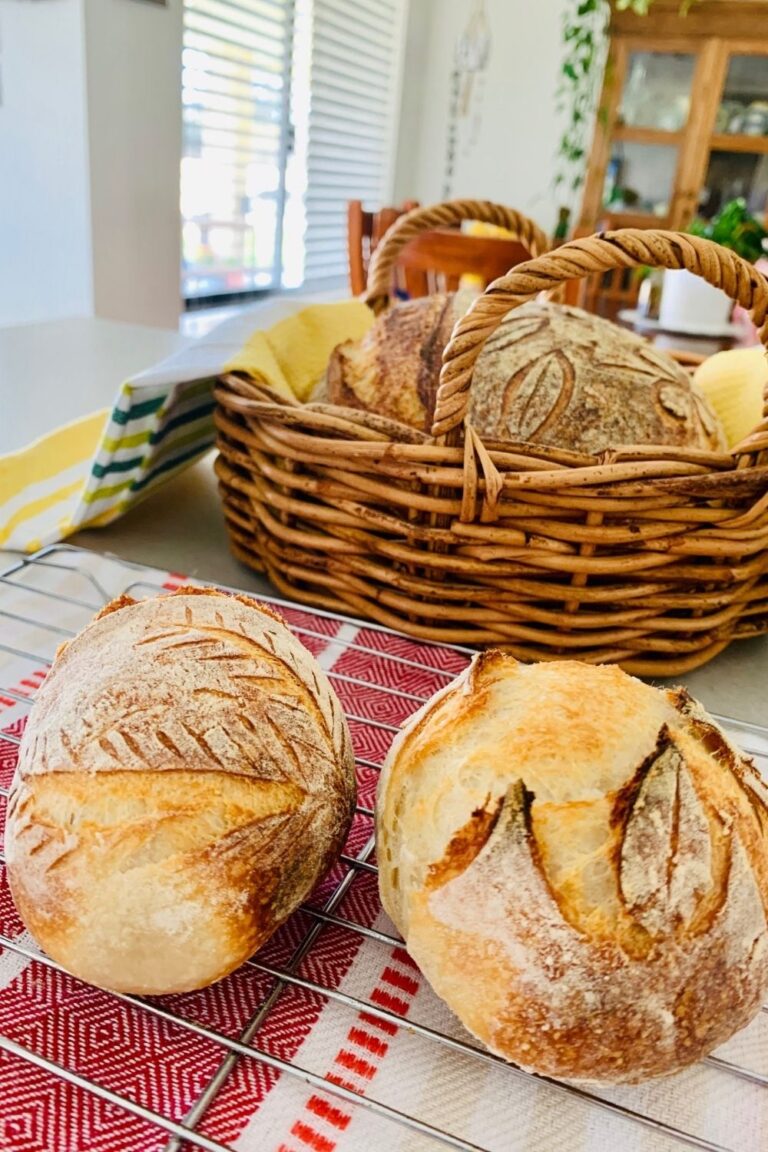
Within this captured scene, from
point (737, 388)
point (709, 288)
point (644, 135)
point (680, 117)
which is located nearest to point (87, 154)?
point (709, 288)

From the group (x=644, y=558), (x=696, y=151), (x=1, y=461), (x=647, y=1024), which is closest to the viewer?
(x=647, y=1024)

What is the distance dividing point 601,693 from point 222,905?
21 centimetres

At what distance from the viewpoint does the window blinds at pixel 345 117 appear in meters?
3.63

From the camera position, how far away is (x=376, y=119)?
412 centimetres

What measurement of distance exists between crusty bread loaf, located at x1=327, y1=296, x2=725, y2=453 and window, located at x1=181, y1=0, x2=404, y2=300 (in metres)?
2.39

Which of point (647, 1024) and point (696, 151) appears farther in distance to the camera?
point (696, 151)

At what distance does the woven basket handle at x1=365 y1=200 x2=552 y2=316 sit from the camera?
1.03 metres

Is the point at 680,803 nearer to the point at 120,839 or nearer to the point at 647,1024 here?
the point at 647,1024

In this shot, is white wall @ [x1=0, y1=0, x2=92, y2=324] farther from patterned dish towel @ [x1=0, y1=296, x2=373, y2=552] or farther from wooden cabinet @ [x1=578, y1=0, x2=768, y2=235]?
wooden cabinet @ [x1=578, y1=0, x2=768, y2=235]

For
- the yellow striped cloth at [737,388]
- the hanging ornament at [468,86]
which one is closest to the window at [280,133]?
the hanging ornament at [468,86]

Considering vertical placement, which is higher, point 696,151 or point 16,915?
point 696,151

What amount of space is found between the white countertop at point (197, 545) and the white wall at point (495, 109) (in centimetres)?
343

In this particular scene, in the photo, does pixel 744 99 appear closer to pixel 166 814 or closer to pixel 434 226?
pixel 434 226

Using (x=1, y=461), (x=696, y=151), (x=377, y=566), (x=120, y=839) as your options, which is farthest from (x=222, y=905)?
(x=696, y=151)
